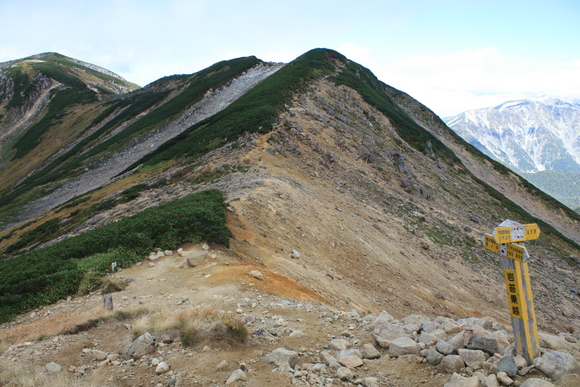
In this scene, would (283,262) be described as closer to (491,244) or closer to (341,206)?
(491,244)

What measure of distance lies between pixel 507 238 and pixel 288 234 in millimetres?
12577

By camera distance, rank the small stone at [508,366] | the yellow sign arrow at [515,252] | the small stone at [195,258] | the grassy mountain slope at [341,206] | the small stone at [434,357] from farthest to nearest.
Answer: the grassy mountain slope at [341,206] < the small stone at [195,258] < the small stone at [434,357] < the yellow sign arrow at [515,252] < the small stone at [508,366]

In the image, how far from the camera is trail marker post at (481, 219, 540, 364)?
5805 millimetres

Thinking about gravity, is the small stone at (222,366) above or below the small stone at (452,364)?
below

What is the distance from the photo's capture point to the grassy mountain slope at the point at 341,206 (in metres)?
17.1

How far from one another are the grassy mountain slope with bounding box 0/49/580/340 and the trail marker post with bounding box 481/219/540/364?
25.5 feet

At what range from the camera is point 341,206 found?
24.4m

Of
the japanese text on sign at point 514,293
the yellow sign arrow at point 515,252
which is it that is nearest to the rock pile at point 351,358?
the japanese text on sign at point 514,293

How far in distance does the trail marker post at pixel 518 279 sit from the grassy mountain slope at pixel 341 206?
778 cm

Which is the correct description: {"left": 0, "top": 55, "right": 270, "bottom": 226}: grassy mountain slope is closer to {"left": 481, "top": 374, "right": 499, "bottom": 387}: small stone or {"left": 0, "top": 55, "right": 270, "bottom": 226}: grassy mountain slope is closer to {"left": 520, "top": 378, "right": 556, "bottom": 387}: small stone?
{"left": 481, "top": 374, "right": 499, "bottom": 387}: small stone

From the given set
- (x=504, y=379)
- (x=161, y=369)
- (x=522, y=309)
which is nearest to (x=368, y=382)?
(x=504, y=379)

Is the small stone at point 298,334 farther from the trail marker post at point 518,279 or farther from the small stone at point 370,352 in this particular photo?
the trail marker post at point 518,279

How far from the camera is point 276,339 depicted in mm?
7902

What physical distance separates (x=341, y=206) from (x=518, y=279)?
60.2ft
